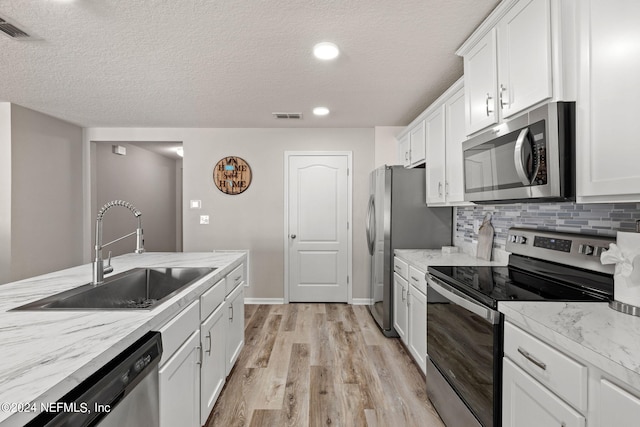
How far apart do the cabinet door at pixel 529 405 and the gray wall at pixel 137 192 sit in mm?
4959

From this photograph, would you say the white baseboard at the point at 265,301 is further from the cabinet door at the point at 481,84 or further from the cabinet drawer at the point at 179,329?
the cabinet door at the point at 481,84

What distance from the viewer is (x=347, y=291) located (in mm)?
4320

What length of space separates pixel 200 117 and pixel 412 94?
243 centimetres

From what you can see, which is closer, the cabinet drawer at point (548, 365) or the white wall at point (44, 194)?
the cabinet drawer at point (548, 365)

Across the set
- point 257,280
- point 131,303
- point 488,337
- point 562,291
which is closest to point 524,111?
point 562,291

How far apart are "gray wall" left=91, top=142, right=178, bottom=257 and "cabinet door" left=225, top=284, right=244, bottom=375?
120 inches

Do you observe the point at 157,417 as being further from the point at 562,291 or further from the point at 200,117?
the point at 200,117

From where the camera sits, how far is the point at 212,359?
1.92 metres

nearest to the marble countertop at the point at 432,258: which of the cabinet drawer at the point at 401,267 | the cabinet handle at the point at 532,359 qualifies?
the cabinet drawer at the point at 401,267

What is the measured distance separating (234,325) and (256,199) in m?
2.17

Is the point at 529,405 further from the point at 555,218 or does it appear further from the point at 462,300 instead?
the point at 555,218

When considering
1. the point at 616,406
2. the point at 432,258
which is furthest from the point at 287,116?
the point at 616,406

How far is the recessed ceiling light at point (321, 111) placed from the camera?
350cm

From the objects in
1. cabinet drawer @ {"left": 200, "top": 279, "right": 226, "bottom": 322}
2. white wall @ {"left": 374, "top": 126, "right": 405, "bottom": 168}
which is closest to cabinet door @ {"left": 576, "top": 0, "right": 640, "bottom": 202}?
cabinet drawer @ {"left": 200, "top": 279, "right": 226, "bottom": 322}
